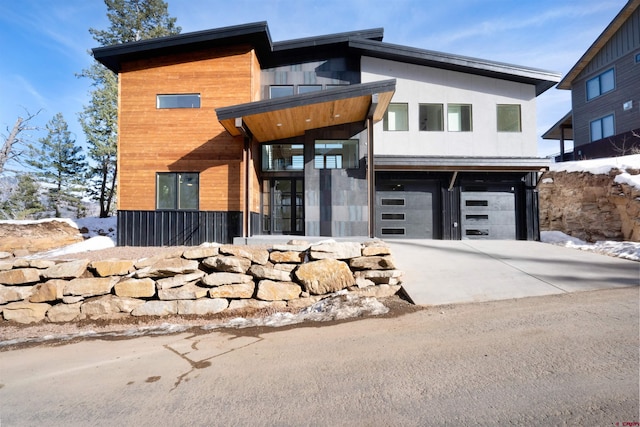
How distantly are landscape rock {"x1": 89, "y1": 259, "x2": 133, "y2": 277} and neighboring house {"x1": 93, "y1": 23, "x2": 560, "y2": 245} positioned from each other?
11.5ft

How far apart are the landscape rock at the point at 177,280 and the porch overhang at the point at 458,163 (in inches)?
275

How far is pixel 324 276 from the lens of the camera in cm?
540

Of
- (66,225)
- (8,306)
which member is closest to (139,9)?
→ (66,225)

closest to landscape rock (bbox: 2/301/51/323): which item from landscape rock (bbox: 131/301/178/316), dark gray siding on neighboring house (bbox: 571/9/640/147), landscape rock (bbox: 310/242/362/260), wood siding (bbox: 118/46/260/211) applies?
landscape rock (bbox: 131/301/178/316)

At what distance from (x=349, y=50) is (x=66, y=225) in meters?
14.3

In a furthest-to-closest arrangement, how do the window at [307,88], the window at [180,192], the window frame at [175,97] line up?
the window at [307,88]
the window frame at [175,97]
the window at [180,192]

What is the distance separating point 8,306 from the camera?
5.33 metres

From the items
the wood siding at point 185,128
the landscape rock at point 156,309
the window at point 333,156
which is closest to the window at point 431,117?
the window at point 333,156

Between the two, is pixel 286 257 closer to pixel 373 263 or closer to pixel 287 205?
pixel 373 263

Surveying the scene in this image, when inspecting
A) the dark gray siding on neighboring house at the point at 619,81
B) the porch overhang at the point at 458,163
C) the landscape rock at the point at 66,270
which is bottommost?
the landscape rock at the point at 66,270

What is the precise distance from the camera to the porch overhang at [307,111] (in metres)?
7.61

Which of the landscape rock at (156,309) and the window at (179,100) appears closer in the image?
the landscape rock at (156,309)

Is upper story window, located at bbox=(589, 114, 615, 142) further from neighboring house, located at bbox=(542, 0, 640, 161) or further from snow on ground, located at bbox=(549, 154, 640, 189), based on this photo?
snow on ground, located at bbox=(549, 154, 640, 189)

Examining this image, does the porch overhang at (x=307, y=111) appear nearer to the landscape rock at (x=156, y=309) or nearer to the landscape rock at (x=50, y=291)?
the landscape rock at (x=156, y=309)
